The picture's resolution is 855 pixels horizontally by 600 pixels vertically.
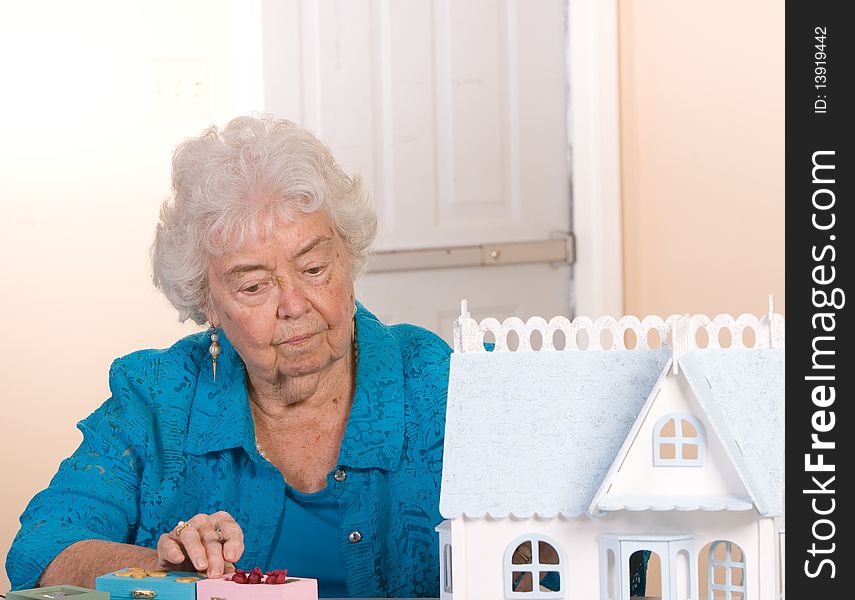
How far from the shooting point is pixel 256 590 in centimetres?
119

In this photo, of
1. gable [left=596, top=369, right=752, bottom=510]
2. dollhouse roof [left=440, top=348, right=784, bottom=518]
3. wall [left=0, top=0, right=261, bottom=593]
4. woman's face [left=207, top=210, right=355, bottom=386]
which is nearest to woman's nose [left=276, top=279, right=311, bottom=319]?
woman's face [left=207, top=210, right=355, bottom=386]

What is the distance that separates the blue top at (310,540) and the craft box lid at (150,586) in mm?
416

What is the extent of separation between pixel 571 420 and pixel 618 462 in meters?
0.08

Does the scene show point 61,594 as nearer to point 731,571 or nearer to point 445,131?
point 731,571

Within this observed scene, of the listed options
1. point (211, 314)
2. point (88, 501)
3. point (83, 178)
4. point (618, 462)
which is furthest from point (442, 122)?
point (618, 462)

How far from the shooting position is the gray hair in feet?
5.42

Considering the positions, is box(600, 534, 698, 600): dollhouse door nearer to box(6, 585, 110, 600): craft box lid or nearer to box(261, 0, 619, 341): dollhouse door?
box(6, 585, 110, 600): craft box lid

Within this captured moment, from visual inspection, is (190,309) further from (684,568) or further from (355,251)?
(684,568)

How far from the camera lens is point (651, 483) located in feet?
3.97

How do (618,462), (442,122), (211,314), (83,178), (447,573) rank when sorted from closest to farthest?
(618,462) < (447,573) < (211,314) < (83,178) < (442,122)

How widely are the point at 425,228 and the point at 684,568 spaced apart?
2.01 m

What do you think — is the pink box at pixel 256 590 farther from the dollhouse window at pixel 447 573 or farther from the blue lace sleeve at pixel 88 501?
the blue lace sleeve at pixel 88 501

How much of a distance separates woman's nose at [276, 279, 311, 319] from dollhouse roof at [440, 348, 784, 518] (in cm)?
41
